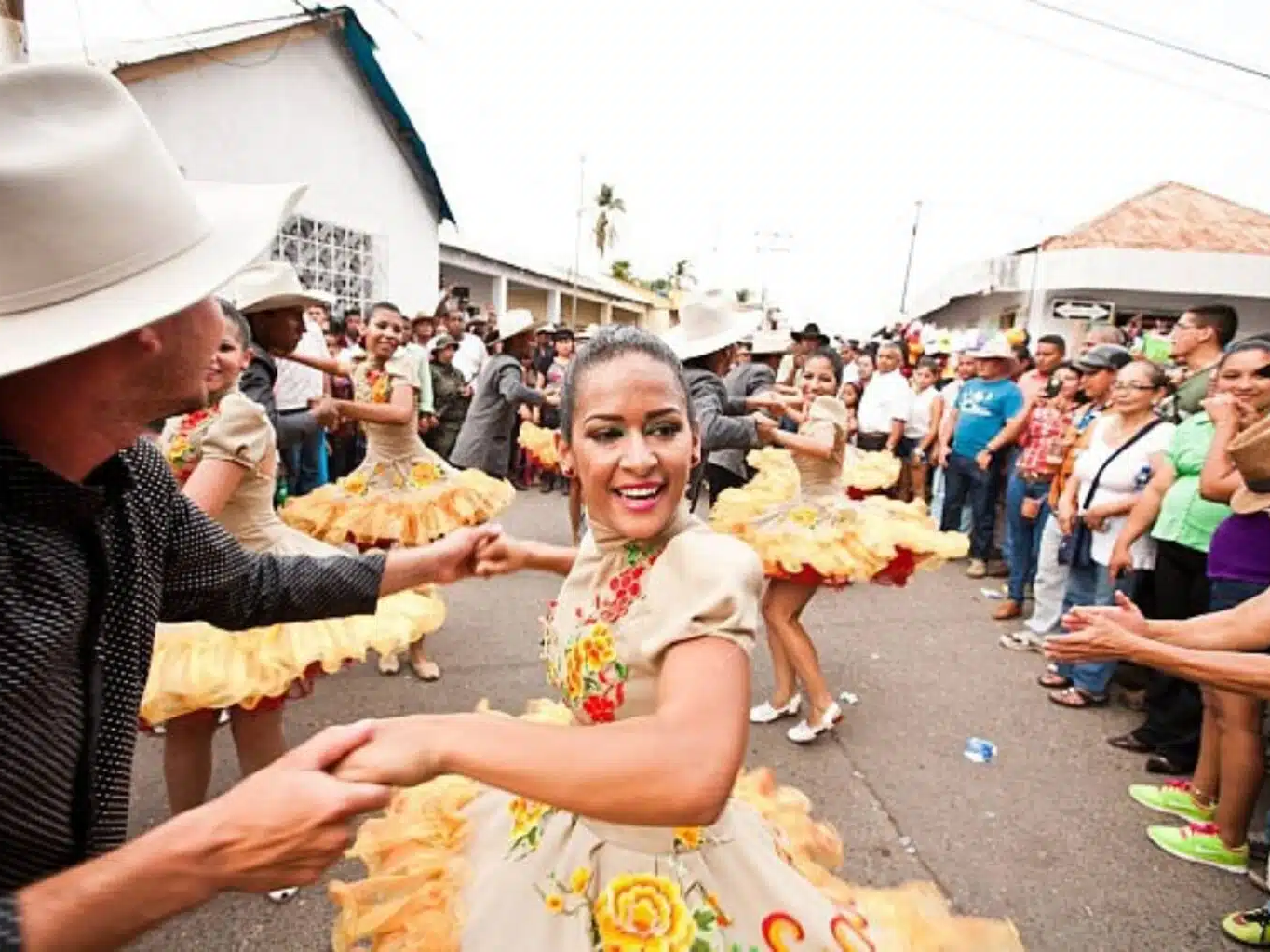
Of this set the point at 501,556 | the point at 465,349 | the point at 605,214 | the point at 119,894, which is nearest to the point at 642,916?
the point at 119,894

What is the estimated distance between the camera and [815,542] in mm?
3984

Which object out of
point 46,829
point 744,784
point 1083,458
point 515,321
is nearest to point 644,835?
point 744,784

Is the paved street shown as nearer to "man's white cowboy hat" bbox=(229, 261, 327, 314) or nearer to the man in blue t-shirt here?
the man in blue t-shirt

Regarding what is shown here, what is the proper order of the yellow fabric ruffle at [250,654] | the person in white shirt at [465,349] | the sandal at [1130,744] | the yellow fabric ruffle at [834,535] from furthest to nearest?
the person in white shirt at [465,349] → the sandal at [1130,744] → the yellow fabric ruffle at [834,535] → the yellow fabric ruffle at [250,654]

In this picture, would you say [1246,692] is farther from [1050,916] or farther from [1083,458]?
[1083,458]

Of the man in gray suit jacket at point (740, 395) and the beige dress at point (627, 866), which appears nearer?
the beige dress at point (627, 866)

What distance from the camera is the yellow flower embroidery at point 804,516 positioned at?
13.7 feet

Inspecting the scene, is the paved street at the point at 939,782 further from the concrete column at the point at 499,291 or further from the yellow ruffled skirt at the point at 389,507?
the concrete column at the point at 499,291

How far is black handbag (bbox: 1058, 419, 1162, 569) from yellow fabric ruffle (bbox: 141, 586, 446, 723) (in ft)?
14.1

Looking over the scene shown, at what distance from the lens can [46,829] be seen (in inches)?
43.5

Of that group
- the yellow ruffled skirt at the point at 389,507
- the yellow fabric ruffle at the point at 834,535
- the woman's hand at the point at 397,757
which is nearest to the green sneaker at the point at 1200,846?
the yellow fabric ruffle at the point at 834,535

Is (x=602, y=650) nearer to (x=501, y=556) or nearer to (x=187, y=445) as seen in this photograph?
(x=501, y=556)

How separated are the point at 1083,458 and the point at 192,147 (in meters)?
10.1

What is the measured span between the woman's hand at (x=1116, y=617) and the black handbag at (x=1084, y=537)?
116 inches
